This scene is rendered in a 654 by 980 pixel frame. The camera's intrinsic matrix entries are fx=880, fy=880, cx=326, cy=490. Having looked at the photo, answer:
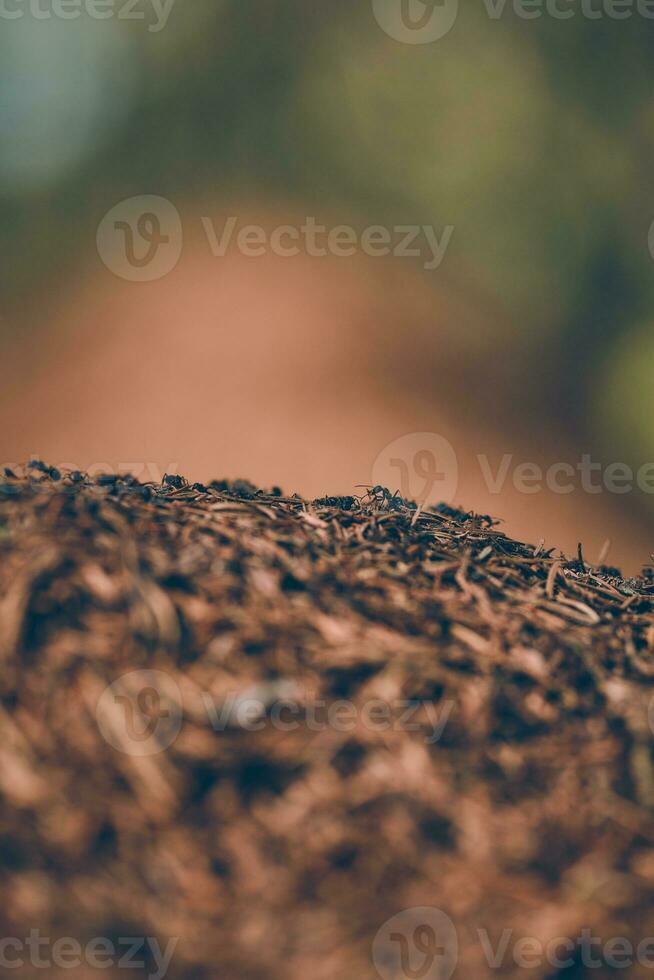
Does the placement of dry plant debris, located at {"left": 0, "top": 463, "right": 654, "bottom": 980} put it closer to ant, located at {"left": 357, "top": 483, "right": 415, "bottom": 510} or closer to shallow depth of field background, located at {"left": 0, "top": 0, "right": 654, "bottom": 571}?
ant, located at {"left": 357, "top": 483, "right": 415, "bottom": 510}

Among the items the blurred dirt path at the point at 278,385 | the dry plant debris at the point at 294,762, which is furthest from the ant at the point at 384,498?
the blurred dirt path at the point at 278,385

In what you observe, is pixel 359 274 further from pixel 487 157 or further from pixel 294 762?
pixel 294 762

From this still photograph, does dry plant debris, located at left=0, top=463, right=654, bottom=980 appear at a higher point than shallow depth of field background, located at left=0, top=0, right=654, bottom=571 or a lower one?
lower

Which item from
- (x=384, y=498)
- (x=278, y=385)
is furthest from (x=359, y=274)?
(x=384, y=498)

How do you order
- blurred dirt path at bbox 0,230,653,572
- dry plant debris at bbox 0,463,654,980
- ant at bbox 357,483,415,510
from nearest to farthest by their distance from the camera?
dry plant debris at bbox 0,463,654,980, ant at bbox 357,483,415,510, blurred dirt path at bbox 0,230,653,572

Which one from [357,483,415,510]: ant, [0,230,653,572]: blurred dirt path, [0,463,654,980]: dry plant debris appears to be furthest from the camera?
[0,230,653,572]: blurred dirt path

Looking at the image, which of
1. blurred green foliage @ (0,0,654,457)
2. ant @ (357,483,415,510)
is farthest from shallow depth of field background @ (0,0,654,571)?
ant @ (357,483,415,510)
